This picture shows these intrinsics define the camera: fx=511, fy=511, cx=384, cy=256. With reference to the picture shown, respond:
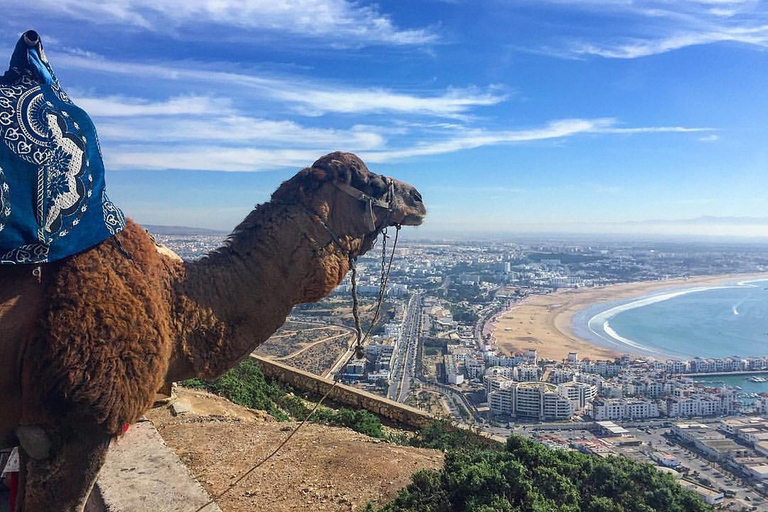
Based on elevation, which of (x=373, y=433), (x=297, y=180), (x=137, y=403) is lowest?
(x=373, y=433)

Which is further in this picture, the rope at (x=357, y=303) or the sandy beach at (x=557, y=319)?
the sandy beach at (x=557, y=319)

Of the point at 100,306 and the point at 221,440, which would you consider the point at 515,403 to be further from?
the point at 100,306

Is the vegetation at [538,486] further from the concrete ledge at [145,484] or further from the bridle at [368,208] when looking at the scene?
the bridle at [368,208]

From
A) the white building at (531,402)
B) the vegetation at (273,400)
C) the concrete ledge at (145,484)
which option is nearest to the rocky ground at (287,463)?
the concrete ledge at (145,484)

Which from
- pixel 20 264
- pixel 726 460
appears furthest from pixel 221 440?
pixel 726 460

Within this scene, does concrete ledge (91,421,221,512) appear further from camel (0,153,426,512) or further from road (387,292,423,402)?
road (387,292,423,402)

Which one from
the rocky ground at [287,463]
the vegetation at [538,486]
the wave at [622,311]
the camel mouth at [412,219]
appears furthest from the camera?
the wave at [622,311]

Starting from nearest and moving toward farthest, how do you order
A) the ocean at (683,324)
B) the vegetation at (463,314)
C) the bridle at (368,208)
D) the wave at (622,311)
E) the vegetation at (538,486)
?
the bridle at (368,208), the vegetation at (538,486), the wave at (622,311), the ocean at (683,324), the vegetation at (463,314)
